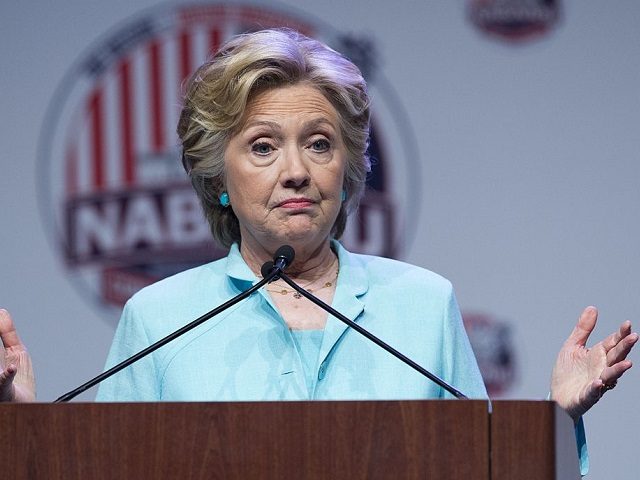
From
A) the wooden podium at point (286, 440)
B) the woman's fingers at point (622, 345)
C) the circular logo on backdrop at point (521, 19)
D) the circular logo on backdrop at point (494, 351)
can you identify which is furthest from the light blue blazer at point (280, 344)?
the circular logo on backdrop at point (521, 19)

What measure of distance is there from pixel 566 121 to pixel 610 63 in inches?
7.7

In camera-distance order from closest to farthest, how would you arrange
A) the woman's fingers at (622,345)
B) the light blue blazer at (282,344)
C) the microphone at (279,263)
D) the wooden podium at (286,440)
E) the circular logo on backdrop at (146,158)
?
the wooden podium at (286,440) < the woman's fingers at (622,345) < the microphone at (279,263) < the light blue blazer at (282,344) < the circular logo on backdrop at (146,158)

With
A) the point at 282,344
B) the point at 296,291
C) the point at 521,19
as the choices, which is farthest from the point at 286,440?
the point at 521,19

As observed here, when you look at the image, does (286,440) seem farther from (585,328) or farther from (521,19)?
(521,19)

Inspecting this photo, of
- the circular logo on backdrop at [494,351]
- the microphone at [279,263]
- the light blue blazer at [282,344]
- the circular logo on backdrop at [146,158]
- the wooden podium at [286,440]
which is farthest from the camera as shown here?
the circular logo on backdrop at [146,158]

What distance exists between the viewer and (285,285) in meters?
2.16

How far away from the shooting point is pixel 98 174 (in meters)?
3.21

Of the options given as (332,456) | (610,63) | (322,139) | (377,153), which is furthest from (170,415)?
(610,63)

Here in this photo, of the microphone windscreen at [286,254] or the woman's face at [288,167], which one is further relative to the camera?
the woman's face at [288,167]

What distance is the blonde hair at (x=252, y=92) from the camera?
2.08m

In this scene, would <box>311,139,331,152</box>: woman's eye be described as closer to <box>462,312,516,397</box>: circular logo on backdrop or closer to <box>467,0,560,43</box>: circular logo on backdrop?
<box>462,312,516,397</box>: circular logo on backdrop

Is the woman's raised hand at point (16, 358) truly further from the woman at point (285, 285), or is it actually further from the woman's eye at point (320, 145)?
the woman's eye at point (320, 145)

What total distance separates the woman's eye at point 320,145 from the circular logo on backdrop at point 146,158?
40.0 inches

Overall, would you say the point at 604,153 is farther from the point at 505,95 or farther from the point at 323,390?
the point at 323,390
